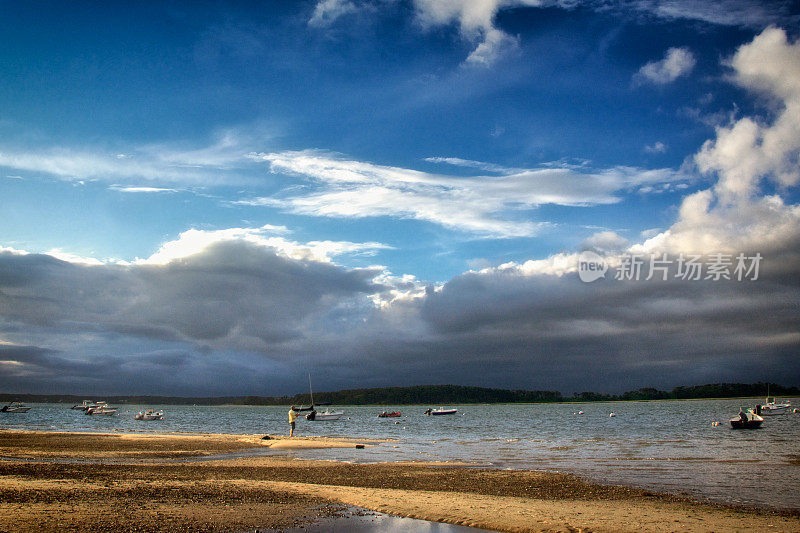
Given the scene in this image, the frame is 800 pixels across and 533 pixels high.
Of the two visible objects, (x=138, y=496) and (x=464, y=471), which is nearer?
(x=138, y=496)

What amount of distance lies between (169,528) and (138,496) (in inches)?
214

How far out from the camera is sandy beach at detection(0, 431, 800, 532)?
48.1 feet

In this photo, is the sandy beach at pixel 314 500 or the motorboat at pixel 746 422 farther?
the motorboat at pixel 746 422

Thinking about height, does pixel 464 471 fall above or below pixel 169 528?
below

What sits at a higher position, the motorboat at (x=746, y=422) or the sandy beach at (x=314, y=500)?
the sandy beach at (x=314, y=500)

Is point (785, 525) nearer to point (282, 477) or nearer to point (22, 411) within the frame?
point (282, 477)

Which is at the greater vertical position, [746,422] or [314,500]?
[314,500]

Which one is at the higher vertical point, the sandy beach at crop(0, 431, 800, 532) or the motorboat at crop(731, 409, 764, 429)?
the sandy beach at crop(0, 431, 800, 532)

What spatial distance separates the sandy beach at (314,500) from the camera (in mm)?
14648

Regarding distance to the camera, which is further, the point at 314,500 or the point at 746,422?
the point at 746,422

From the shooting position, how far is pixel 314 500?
709 inches

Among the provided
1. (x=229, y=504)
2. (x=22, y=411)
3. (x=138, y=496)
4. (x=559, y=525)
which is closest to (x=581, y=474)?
(x=559, y=525)

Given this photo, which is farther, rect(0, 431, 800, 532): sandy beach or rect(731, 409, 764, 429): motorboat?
rect(731, 409, 764, 429): motorboat

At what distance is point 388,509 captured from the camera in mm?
16922
